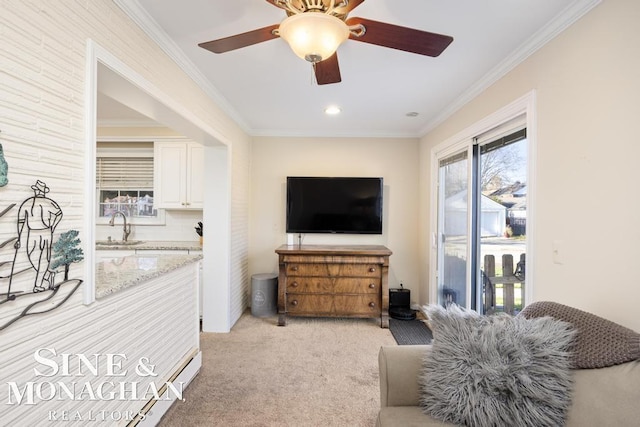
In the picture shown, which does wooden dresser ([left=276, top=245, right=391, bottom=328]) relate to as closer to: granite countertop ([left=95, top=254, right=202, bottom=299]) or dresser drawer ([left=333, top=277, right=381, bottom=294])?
dresser drawer ([left=333, top=277, right=381, bottom=294])

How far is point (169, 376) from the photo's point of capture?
1.99 m

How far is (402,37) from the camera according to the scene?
1.39 m

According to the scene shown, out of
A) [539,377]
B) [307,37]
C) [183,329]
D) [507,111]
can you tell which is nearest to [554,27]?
[507,111]

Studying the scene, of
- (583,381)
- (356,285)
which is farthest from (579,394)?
(356,285)

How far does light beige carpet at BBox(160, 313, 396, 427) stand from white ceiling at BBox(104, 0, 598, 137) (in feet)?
7.85

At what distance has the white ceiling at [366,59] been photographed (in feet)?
5.24

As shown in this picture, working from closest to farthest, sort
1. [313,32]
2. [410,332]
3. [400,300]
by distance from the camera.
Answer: [313,32], [410,332], [400,300]

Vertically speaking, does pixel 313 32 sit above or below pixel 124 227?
above

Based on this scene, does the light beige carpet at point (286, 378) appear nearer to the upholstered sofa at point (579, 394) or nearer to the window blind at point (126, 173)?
the upholstered sofa at point (579, 394)

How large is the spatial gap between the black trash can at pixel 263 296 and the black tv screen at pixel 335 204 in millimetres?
721

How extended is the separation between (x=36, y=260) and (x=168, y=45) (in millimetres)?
1522

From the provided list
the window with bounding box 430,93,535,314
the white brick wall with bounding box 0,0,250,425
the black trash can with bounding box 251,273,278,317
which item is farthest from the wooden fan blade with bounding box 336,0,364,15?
the black trash can with bounding box 251,273,278,317

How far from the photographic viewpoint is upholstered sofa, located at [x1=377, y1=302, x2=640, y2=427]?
0.97 metres

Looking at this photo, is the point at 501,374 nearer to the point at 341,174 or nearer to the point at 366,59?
the point at 366,59
